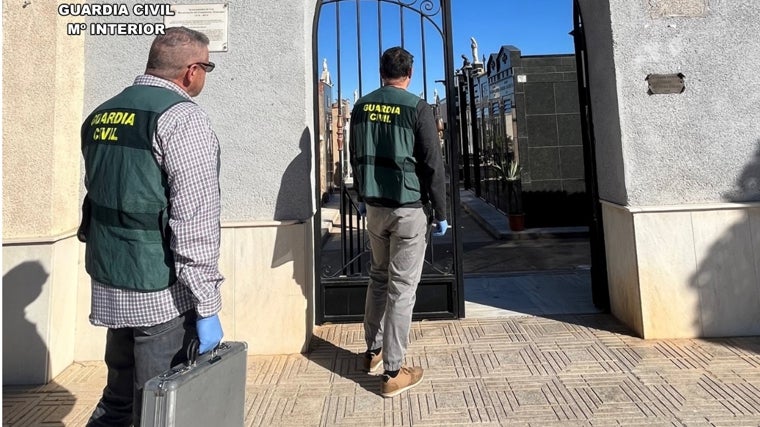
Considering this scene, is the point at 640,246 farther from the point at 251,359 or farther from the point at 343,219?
the point at 251,359

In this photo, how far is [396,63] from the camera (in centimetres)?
298

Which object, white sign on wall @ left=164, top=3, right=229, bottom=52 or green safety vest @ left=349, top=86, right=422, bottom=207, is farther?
white sign on wall @ left=164, top=3, right=229, bottom=52

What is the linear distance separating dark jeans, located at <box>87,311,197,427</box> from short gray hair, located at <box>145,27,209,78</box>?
91 cm

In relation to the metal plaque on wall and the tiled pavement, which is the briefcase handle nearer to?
the tiled pavement

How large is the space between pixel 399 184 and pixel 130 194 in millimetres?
1614

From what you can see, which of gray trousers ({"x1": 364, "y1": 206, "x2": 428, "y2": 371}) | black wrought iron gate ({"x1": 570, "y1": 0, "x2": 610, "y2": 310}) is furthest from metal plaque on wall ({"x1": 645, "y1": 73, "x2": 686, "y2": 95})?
gray trousers ({"x1": 364, "y1": 206, "x2": 428, "y2": 371})

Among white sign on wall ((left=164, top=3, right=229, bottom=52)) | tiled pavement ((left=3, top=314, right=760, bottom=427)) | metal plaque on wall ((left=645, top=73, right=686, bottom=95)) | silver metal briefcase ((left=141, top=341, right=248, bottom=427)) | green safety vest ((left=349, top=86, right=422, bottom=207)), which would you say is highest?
white sign on wall ((left=164, top=3, right=229, bottom=52))

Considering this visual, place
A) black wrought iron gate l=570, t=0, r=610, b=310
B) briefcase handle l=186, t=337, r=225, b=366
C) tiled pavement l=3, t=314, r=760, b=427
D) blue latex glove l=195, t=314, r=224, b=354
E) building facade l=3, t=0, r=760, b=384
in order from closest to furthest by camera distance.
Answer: briefcase handle l=186, t=337, r=225, b=366 < blue latex glove l=195, t=314, r=224, b=354 < tiled pavement l=3, t=314, r=760, b=427 < building facade l=3, t=0, r=760, b=384 < black wrought iron gate l=570, t=0, r=610, b=310

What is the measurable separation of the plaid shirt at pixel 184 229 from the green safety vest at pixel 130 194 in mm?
38

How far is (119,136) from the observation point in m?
1.58

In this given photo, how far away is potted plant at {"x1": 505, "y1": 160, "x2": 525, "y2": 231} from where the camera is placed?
9477 millimetres

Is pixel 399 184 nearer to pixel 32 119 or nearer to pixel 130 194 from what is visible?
pixel 130 194

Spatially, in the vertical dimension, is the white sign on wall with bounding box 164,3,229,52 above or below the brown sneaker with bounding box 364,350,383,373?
above

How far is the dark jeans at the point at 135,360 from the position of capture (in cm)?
166
